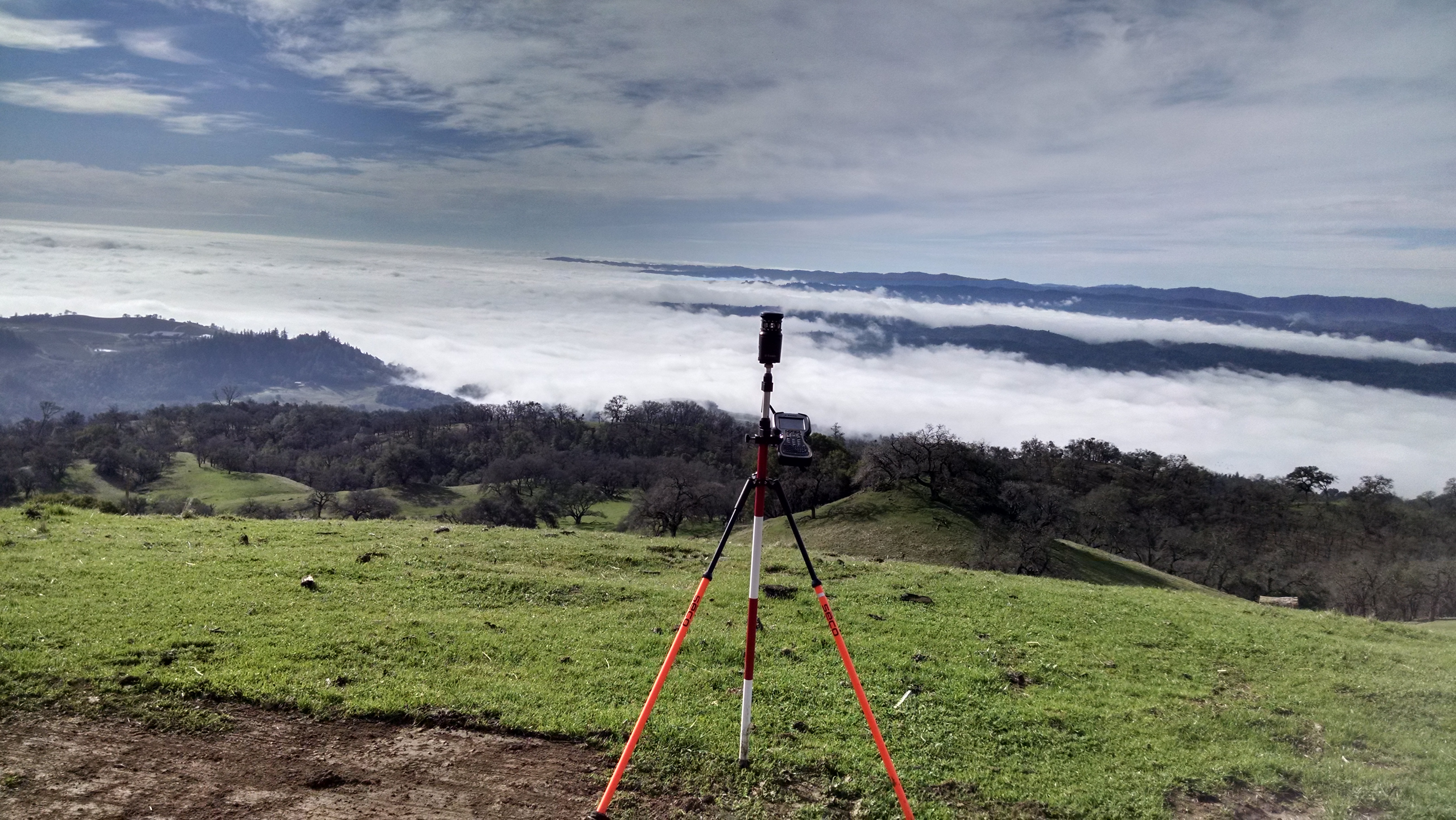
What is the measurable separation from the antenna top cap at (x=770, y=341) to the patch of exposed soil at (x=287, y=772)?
13.9 feet

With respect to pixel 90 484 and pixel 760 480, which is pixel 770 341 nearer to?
pixel 760 480

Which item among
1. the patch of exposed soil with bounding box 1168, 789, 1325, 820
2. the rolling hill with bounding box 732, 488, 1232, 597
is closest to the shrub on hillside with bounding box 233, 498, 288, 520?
the rolling hill with bounding box 732, 488, 1232, 597

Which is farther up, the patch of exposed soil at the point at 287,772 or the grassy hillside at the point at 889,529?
the patch of exposed soil at the point at 287,772

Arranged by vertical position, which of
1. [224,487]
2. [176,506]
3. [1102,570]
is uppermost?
[1102,570]

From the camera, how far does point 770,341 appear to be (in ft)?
20.5

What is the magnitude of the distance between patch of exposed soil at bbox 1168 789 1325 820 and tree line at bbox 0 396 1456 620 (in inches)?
1244

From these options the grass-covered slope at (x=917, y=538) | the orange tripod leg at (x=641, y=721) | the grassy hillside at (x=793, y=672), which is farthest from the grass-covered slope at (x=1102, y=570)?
the orange tripod leg at (x=641, y=721)

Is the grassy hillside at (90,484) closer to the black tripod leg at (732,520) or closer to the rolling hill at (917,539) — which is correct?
the rolling hill at (917,539)

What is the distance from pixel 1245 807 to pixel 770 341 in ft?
Answer: 22.2

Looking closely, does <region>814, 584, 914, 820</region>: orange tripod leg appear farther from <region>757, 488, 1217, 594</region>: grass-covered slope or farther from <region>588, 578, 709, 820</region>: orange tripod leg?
<region>757, 488, 1217, 594</region>: grass-covered slope

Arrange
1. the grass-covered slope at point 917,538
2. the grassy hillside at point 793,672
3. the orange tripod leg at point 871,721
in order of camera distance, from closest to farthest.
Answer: the orange tripod leg at point 871,721 < the grassy hillside at point 793,672 < the grass-covered slope at point 917,538

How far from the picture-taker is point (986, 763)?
767 centimetres

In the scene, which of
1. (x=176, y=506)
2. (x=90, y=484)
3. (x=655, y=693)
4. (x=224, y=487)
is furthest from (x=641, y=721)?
(x=90, y=484)

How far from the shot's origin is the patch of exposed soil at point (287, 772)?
6363mm
